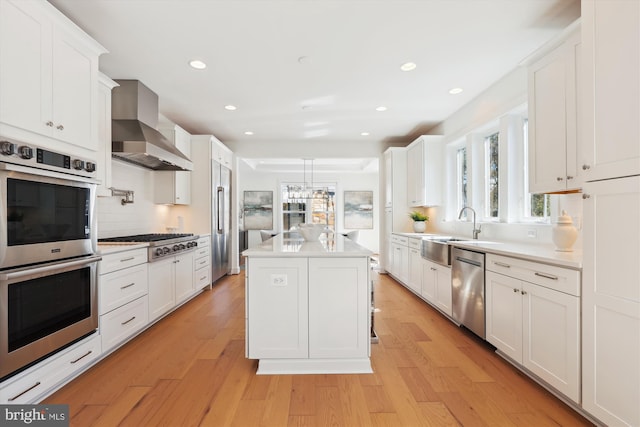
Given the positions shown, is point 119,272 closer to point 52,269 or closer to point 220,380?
point 52,269

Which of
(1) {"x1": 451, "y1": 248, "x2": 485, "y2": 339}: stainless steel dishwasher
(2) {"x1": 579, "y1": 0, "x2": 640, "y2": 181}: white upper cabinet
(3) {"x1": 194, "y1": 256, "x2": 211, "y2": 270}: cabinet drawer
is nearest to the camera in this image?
(2) {"x1": 579, "y1": 0, "x2": 640, "y2": 181}: white upper cabinet

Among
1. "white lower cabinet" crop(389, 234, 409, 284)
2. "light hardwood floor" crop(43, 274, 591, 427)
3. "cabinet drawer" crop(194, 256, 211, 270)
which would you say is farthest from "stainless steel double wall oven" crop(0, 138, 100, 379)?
A: "white lower cabinet" crop(389, 234, 409, 284)

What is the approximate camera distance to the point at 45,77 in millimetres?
1934

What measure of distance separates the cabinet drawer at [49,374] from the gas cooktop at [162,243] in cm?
98

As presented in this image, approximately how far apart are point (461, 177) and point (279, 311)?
365 cm

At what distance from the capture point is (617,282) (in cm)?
151

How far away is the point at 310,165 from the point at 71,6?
675cm

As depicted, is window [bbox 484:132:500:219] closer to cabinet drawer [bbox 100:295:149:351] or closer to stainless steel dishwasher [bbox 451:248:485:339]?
stainless steel dishwasher [bbox 451:248:485:339]

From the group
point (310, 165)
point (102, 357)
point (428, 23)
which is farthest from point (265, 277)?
point (310, 165)

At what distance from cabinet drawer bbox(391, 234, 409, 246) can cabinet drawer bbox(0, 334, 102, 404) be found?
12.8ft

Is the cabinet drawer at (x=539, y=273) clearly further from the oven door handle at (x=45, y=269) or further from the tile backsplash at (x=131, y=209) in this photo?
the tile backsplash at (x=131, y=209)

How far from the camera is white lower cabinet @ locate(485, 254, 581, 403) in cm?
176

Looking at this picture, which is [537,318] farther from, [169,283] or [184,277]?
[184,277]

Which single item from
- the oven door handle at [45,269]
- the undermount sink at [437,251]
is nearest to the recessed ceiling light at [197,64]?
the oven door handle at [45,269]
